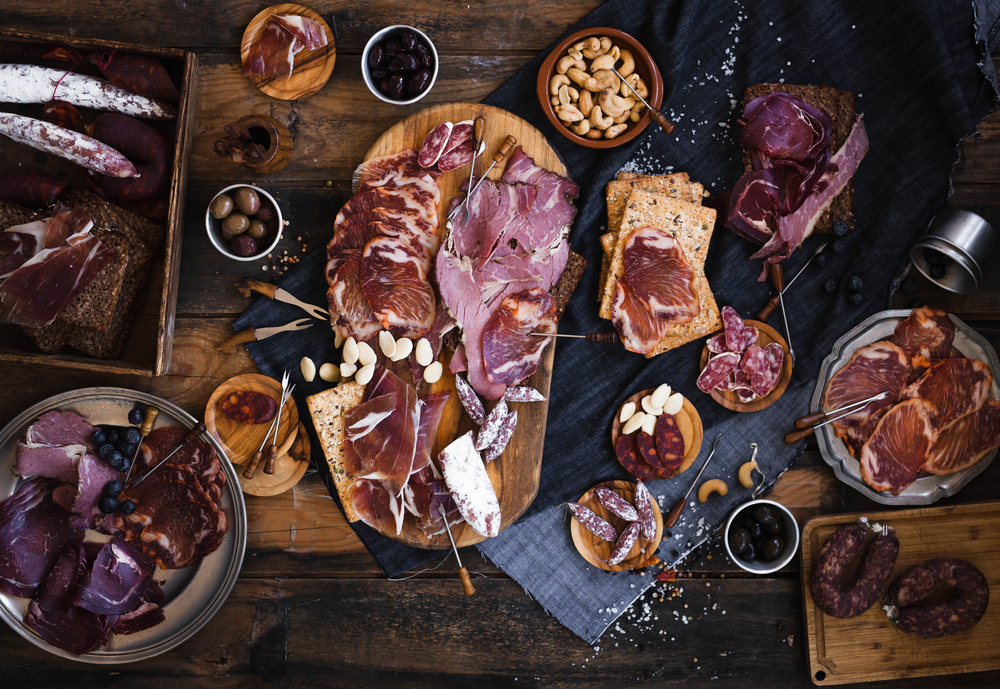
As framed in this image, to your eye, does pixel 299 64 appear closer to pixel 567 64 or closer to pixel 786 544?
pixel 567 64

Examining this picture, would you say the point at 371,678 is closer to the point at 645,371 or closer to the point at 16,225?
the point at 645,371

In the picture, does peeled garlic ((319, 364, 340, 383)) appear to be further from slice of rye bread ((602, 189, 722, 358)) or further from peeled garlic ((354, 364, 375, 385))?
slice of rye bread ((602, 189, 722, 358))

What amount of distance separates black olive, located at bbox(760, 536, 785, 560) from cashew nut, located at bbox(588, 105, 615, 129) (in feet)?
4.58

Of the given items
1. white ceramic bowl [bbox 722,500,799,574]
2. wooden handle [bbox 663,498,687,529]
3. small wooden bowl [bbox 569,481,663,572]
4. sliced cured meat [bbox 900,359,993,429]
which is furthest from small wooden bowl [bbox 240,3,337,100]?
sliced cured meat [bbox 900,359,993,429]

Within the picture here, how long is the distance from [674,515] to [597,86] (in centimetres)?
139

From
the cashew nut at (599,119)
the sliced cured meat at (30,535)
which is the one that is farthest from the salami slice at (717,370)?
the sliced cured meat at (30,535)

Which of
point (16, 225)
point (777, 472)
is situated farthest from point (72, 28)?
point (777, 472)

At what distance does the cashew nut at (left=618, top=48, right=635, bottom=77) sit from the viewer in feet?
6.10

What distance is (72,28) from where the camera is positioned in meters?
1.95

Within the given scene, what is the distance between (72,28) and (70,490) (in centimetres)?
150

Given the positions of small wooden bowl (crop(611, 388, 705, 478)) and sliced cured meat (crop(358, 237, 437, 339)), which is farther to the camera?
small wooden bowl (crop(611, 388, 705, 478))

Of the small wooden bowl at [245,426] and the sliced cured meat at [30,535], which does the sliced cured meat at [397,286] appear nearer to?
the small wooden bowl at [245,426]

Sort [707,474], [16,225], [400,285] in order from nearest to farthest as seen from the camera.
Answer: [16,225], [400,285], [707,474]

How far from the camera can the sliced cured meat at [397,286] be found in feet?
6.00
